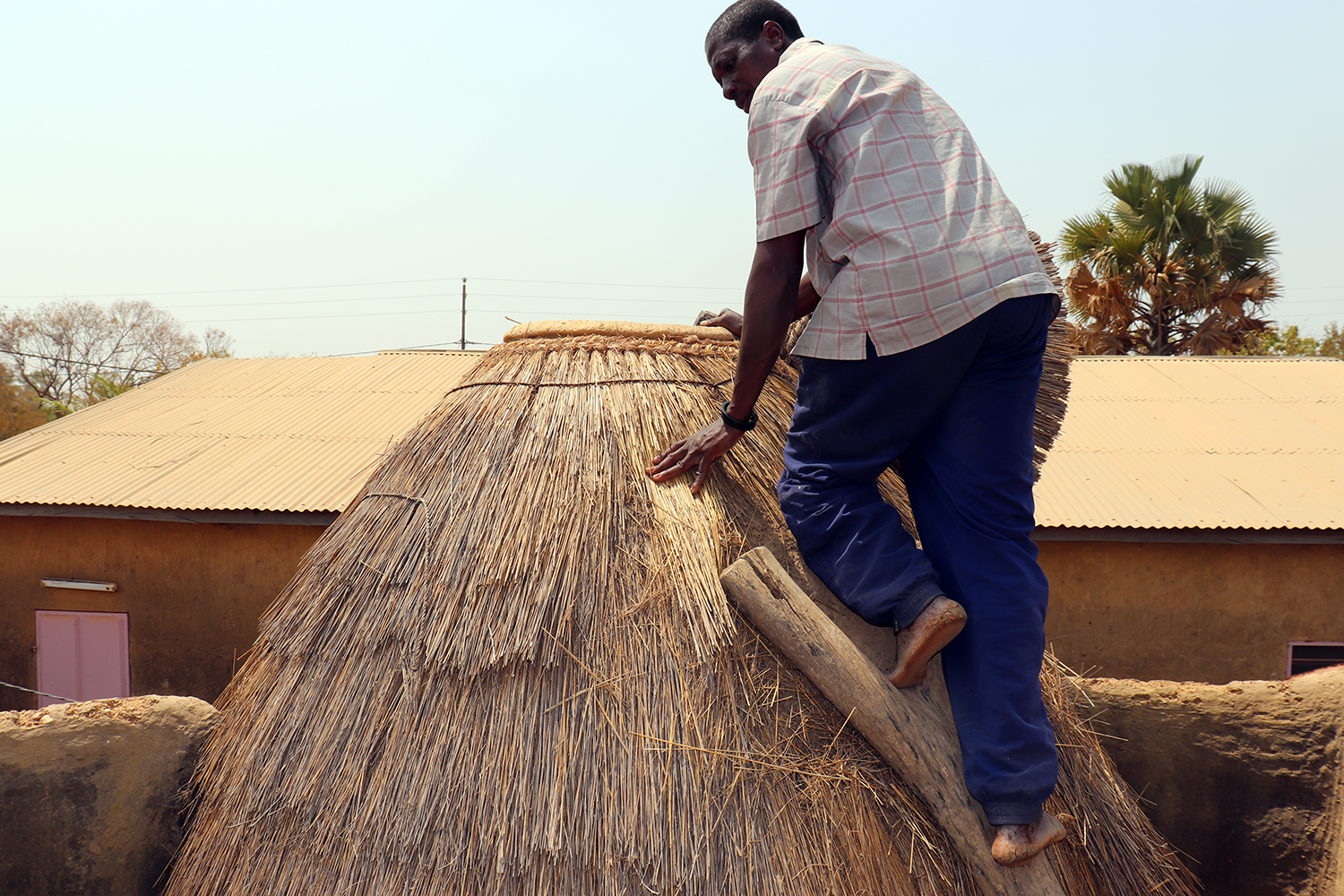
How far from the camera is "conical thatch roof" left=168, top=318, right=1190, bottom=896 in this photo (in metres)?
1.83

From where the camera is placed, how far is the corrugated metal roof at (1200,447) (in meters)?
7.04

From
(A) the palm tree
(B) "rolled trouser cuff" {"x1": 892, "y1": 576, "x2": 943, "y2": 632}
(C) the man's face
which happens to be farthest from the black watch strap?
(A) the palm tree

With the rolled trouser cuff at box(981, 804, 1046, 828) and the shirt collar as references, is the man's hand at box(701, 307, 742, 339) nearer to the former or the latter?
the shirt collar

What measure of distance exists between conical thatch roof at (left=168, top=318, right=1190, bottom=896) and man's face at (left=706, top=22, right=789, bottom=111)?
82 centimetres

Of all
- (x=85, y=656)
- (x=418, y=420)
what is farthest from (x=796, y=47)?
(x=85, y=656)

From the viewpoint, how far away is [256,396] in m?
10.4

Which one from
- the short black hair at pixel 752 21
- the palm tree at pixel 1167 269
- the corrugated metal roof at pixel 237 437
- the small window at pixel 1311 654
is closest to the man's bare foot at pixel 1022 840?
the short black hair at pixel 752 21

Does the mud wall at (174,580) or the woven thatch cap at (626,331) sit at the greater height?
the woven thatch cap at (626,331)

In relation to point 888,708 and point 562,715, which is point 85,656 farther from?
point 888,708

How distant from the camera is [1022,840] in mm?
1759

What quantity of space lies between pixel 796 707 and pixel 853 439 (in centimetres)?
63

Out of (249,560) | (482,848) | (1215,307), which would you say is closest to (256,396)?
(249,560)

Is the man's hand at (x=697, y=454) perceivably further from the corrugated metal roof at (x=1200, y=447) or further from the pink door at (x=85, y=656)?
the pink door at (x=85, y=656)

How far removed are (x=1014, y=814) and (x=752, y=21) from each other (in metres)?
1.95
